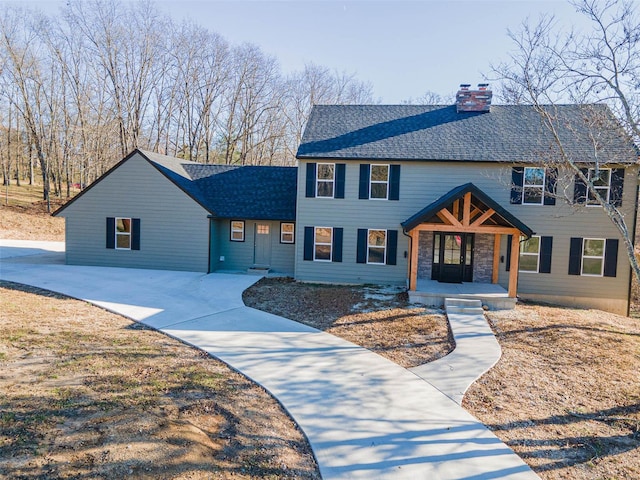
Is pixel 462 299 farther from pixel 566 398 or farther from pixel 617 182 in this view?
pixel 617 182

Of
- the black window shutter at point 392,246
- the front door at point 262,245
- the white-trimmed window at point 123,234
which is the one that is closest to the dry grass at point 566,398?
the black window shutter at point 392,246

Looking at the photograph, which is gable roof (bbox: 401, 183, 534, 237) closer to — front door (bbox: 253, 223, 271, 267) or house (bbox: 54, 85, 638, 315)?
house (bbox: 54, 85, 638, 315)

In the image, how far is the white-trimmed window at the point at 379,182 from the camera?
1589cm

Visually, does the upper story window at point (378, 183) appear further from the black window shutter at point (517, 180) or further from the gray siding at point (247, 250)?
the gray siding at point (247, 250)

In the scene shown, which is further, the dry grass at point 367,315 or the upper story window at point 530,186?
the upper story window at point 530,186

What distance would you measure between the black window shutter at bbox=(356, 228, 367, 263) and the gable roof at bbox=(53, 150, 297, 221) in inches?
135

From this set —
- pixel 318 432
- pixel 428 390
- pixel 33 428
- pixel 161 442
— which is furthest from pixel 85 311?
pixel 428 390

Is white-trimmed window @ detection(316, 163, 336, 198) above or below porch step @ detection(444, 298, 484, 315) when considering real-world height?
above

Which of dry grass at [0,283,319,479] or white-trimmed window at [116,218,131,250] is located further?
white-trimmed window at [116,218,131,250]

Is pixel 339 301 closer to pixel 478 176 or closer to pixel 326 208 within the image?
pixel 326 208

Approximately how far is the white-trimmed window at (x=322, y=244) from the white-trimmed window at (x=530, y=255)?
7.29m

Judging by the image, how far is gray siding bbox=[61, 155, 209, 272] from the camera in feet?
56.7

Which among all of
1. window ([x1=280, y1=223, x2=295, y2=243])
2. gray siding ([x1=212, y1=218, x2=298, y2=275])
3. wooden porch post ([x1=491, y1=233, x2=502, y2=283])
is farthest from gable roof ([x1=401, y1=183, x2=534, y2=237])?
gray siding ([x1=212, y1=218, x2=298, y2=275])

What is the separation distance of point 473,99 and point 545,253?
24.2 feet
